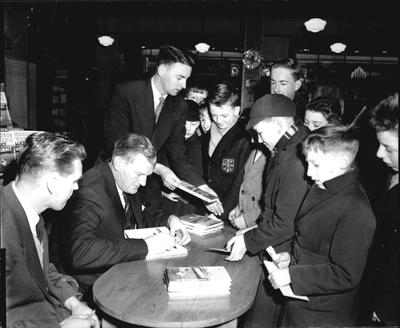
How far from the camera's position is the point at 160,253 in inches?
93.0

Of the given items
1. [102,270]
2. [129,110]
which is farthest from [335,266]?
[129,110]

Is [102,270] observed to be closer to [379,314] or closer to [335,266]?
[335,266]

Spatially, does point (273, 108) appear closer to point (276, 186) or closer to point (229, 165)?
point (276, 186)

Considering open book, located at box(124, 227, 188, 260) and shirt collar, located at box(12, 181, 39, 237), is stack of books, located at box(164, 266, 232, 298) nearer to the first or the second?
open book, located at box(124, 227, 188, 260)

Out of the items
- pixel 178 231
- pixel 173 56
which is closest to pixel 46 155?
pixel 178 231

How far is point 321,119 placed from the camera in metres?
3.50

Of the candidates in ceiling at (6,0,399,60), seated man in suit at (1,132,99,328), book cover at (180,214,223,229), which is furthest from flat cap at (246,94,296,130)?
ceiling at (6,0,399,60)

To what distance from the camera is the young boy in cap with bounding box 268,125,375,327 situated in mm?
1885

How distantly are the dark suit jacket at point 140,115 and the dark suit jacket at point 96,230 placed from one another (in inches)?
36.8

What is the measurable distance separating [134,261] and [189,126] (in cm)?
192

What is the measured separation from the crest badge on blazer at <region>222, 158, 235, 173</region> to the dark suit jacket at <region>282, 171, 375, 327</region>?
148 centimetres

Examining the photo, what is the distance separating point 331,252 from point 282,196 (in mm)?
473

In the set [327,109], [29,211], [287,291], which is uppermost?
[327,109]

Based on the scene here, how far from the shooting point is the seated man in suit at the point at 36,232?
5.87 feet
